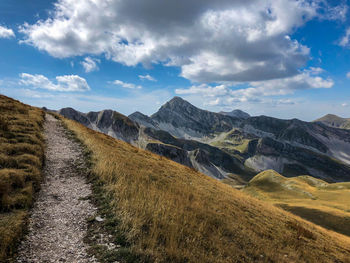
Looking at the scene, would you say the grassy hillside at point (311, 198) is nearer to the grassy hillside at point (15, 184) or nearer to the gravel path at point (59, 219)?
the gravel path at point (59, 219)

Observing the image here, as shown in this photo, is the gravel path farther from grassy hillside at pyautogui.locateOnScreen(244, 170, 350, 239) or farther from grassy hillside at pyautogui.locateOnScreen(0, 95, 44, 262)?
grassy hillside at pyautogui.locateOnScreen(244, 170, 350, 239)

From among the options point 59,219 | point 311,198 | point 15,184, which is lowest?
point 311,198

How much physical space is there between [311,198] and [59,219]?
353 ft

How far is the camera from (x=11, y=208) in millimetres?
6816

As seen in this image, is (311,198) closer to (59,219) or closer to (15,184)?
(59,219)

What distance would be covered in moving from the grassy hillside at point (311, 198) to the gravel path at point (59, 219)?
60.7m

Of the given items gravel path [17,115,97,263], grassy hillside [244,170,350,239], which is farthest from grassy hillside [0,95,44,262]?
grassy hillside [244,170,350,239]

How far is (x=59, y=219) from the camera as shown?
6.96 m

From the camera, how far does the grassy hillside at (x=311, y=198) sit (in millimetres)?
47984

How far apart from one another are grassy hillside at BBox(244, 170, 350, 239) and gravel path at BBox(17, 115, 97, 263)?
199ft

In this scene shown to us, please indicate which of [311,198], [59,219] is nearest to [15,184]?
[59,219]

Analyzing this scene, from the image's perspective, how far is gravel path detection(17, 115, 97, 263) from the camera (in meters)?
5.17

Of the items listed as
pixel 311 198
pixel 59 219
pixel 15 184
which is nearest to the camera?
pixel 59 219

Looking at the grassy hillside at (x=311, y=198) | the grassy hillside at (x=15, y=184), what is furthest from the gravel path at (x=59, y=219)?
the grassy hillside at (x=311, y=198)
